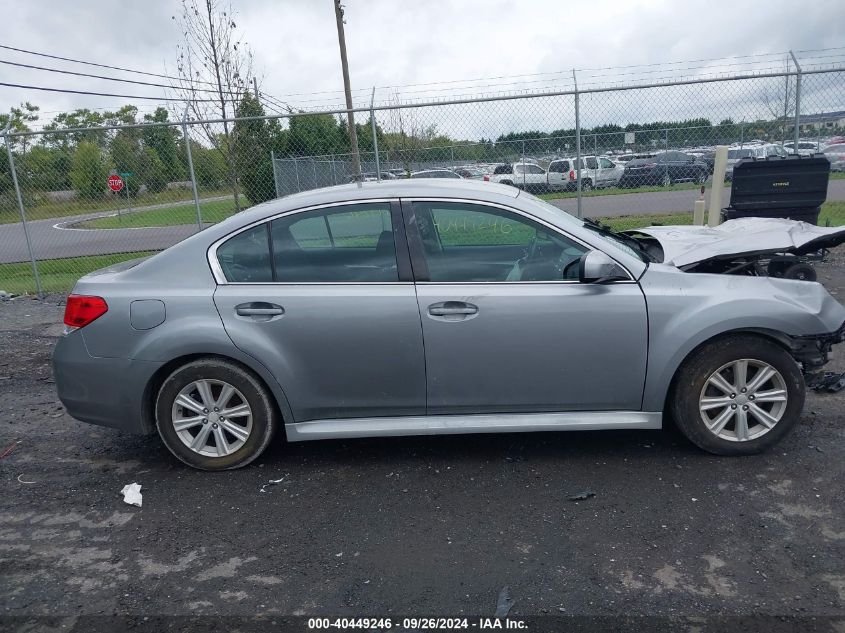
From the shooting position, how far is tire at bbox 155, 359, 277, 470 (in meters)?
4.21

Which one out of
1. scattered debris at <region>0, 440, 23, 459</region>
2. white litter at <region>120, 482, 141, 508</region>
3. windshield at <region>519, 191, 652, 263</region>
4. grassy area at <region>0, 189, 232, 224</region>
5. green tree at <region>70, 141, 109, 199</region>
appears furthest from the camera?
green tree at <region>70, 141, 109, 199</region>

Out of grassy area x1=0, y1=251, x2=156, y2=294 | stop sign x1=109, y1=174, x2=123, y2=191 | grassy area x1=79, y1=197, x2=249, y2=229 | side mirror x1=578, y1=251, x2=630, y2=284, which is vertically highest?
stop sign x1=109, y1=174, x2=123, y2=191

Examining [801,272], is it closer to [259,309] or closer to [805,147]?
[805,147]

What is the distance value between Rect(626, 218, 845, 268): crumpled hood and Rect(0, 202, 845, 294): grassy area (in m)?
6.84

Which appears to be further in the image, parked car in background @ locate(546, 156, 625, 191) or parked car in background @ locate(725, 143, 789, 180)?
parked car in background @ locate(546, 156, 625, 191)

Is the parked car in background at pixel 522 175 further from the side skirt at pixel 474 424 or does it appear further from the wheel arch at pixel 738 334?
the side skirt at pixel 474 424

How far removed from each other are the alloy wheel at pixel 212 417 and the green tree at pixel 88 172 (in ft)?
27.7

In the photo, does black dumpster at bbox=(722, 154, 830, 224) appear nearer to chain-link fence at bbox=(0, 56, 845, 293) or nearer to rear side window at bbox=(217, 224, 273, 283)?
chain-link fence at bbox=(0, 56, 845, 293)

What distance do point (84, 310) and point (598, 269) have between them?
3.03 metres

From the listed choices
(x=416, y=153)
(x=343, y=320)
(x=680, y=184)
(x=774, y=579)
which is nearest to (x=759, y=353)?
(x=774, y=579)

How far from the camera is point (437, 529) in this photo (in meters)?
3.62

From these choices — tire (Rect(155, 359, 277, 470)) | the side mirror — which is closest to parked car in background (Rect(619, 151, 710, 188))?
the side mirror

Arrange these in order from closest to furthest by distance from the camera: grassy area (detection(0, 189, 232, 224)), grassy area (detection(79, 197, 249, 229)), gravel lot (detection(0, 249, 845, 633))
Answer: gravel lot (detection(0, 249, 845, 633)) < grassy area (detection(0, 189, 232, 224)) < grassy area (detection(79, 197, 249, 229))

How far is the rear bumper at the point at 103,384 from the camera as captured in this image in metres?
4.22
